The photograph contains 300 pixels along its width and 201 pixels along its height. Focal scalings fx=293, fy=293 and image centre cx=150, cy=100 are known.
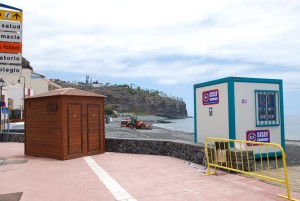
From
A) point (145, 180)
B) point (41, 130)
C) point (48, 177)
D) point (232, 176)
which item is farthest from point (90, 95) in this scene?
point (232, 176)

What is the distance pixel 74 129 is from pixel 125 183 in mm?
4647

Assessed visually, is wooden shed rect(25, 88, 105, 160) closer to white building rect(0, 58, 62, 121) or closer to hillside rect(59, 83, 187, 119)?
white building rect(0, 58, 62, 121)

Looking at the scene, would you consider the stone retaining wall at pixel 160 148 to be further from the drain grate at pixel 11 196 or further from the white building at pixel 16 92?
the white building at pixel 16 92

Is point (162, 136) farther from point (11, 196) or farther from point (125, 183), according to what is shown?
point (11, 196)

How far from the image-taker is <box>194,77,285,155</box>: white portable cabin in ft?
30.4

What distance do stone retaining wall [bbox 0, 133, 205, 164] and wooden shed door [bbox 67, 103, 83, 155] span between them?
1723 millimetres

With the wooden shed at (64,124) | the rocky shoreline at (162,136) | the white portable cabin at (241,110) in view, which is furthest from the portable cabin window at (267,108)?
the wooden shed at (64,124)

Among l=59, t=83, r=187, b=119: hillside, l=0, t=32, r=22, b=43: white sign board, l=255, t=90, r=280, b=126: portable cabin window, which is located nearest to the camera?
l=0, t=32, r=22, b=43: white sign board

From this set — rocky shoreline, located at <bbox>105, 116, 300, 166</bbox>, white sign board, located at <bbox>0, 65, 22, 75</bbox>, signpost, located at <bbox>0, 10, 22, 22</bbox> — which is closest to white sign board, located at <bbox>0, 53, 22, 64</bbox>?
white sign board, located at <bbox>0, 65, 22, 75</bbox>

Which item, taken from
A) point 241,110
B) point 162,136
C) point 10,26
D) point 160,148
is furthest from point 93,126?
point 162,136

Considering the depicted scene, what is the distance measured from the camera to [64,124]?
33.4 ft

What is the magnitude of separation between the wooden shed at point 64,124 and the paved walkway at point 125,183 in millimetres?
1136

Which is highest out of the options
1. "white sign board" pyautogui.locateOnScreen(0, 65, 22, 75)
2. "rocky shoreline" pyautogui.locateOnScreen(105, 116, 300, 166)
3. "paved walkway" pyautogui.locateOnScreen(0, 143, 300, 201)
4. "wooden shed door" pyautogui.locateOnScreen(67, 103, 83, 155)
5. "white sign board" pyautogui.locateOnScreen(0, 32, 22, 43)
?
"white sign board" pyautogui.locateOnScreen(0, 32, 22, 43)

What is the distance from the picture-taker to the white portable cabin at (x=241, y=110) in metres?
9.27
